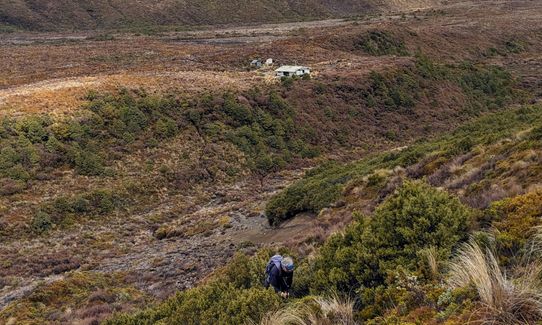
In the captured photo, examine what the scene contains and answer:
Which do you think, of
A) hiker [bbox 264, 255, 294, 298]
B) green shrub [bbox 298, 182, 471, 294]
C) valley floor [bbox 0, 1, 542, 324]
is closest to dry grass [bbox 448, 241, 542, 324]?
green shrub [bbox 298, 182, 471, 294]

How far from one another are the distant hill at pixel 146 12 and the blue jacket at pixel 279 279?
110256mm

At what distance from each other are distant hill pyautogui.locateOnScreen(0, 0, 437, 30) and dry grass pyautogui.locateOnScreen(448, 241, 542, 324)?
113 m

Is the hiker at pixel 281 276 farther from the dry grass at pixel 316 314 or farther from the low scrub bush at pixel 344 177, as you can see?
the low scrub bush at pixel 344 177

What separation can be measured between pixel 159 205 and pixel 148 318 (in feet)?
57.6

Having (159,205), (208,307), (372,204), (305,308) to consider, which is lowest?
(159,205)

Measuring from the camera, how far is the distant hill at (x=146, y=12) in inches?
4264

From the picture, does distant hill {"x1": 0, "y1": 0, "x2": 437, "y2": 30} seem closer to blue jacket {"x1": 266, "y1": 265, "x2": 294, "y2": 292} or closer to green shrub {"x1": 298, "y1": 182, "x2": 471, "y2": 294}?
blue jacket {"x1": 266, "y1": 265, "x2": 294, "y2": 292}

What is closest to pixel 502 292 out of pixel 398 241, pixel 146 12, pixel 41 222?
pixel 398 241

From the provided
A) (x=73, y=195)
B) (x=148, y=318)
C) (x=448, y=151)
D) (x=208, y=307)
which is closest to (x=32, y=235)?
(x=73, y=195)

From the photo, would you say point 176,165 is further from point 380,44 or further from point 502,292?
point 380,44

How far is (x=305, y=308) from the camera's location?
6.53m

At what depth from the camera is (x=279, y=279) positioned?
8125 millimetres

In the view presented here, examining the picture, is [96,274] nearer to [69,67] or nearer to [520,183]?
[520,183]

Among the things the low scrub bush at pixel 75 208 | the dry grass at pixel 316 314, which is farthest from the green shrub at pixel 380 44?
the dry grass at pixel 316 314
